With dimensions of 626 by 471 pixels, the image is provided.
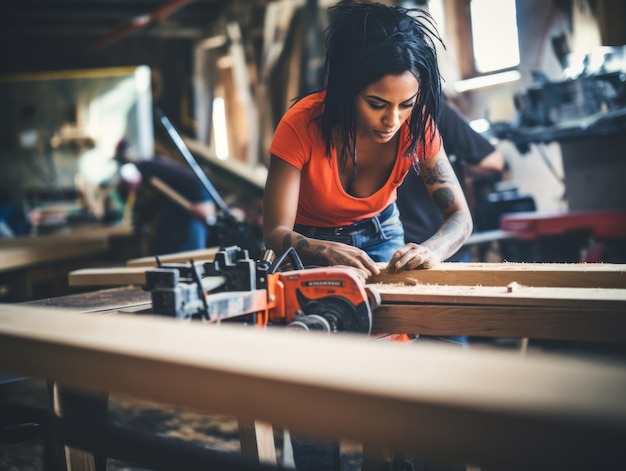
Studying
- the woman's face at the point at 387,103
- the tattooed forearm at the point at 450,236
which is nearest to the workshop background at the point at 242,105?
the woman's face at the point at 387,103

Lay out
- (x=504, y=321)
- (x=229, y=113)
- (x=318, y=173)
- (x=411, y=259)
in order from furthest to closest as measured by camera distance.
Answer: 1. (x=229, y=113)
2. (x=318, y=173)
3. (x=411, y=259)
4. (x=504, y=321)

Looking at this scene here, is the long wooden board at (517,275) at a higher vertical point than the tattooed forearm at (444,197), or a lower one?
lower

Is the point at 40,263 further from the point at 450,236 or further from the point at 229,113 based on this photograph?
the point at 229,113

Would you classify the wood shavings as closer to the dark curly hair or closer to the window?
the dark curly hair

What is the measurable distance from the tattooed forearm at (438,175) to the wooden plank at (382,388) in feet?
4.57

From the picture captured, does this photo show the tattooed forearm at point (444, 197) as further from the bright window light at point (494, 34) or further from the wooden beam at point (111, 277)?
the bright window light at point (494, 34)

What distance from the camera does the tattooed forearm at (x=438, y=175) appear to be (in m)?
2.04

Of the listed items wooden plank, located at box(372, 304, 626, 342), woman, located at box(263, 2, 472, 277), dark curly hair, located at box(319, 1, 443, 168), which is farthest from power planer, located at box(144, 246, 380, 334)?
dark curly hair, located at box(319, 1, 443, 168)

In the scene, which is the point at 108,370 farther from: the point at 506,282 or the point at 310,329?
the point at 506,282

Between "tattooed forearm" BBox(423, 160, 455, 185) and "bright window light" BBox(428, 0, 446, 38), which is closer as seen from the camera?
"tattooed forearm" BBox(423, 160, 455, 185)

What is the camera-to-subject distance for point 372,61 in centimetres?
174

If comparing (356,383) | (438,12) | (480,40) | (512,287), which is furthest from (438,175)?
(438,12)

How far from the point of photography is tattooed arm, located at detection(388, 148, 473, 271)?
1.79 meters

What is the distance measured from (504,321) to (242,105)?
6.77 metres
